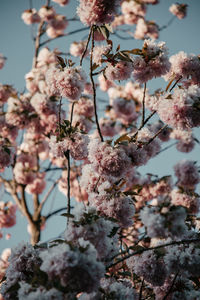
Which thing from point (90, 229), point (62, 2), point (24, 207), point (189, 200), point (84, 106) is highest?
point (62, 2)

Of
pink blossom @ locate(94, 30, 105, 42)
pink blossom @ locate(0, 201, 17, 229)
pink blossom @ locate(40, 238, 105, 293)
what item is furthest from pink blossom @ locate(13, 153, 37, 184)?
pink blossom @ locate(40, 238, 105, 293)

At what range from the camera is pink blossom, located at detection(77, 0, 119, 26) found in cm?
198

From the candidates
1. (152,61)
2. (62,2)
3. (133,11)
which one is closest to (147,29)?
(133,11)

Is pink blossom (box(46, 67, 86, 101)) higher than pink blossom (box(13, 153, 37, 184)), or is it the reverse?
pink blossom (box(13, 153, 37, 184))

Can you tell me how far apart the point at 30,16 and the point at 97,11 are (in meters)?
6.80

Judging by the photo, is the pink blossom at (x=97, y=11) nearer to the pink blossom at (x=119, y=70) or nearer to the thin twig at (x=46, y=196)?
the pink blossom at (x=119, y=70)

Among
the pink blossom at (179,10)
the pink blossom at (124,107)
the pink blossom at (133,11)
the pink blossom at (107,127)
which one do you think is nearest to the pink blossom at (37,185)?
the pink blossom at (107,127)

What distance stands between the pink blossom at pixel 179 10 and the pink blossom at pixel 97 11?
24.1ft

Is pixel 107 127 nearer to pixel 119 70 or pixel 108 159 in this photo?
pixel 119 70

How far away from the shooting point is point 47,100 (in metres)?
4.33

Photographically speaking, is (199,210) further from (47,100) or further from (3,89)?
(3,89)

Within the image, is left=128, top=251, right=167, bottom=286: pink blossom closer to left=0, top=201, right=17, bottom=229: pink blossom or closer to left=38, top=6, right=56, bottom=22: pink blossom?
left=0, top=201, right=17, bottom=229: pink blossom

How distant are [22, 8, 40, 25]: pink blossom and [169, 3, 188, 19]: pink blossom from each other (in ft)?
13.3

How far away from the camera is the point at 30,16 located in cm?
788
